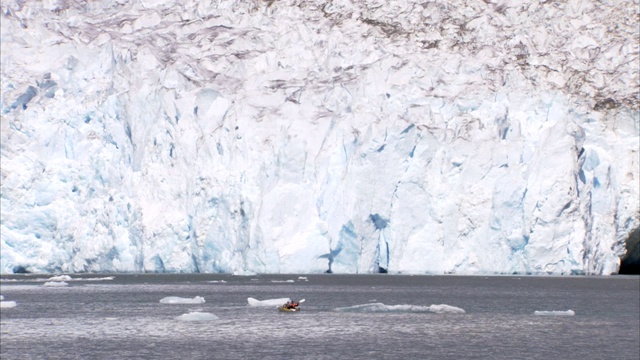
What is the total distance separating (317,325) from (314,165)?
55.8 feet

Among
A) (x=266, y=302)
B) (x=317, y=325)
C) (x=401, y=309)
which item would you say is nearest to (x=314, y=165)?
(x=266, y=302)

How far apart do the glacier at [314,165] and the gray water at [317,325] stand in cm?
186

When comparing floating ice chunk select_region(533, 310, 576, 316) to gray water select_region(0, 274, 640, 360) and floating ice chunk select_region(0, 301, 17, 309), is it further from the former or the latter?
floating ice chunk select_region(0, 301, 17, 309)

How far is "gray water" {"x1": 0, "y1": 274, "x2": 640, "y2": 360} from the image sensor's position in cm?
2439

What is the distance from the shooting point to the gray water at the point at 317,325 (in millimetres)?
24391

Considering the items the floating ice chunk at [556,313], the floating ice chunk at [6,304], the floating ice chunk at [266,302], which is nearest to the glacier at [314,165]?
the floating ice chunk at [266,302]

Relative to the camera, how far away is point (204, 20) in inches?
2143

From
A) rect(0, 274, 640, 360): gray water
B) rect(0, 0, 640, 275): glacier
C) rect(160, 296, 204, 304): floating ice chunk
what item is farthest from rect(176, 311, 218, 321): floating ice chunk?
rect(0, 0, 640, 275): glacier

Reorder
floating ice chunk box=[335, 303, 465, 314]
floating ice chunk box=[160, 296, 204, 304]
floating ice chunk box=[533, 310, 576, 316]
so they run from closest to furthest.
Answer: floating ice chunk box=[533, 310, 576, 316], floating ice chunk box=[335, 303, 465, 314], floating ice chunk box=[160, 296, 204, 304]

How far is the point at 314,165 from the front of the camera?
46.5 m

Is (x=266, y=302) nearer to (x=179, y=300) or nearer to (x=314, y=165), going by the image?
(x=179, y=300)

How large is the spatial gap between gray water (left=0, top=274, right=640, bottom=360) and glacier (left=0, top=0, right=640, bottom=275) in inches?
73.1

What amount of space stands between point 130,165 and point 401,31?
16698mm

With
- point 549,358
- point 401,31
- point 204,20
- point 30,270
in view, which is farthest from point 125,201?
point 549,358
